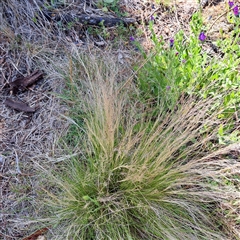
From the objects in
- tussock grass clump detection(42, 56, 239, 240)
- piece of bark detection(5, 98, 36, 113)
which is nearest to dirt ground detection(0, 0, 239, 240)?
piece of bark detection(5, 98, 36, 113)

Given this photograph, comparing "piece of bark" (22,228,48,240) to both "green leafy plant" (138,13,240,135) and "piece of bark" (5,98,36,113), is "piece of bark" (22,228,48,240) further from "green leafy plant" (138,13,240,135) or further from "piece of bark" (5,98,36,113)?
"green leafy plant" (138,13,240,135)

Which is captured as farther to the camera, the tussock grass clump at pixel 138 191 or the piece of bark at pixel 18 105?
the piece of bark at pixel 18 105

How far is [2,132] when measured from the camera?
2.02 meters

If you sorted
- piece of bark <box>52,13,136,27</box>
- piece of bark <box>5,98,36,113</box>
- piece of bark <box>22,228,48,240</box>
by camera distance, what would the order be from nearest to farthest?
piece of bark <box>22,228,48,240</box> → piece of bark <box>5,98,36,113</box> → piece of bark <box>52,13,136,27</box>

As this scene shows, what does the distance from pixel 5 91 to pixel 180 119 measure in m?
1.32

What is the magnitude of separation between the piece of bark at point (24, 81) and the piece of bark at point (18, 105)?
12cm

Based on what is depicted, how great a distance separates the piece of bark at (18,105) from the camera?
210cm

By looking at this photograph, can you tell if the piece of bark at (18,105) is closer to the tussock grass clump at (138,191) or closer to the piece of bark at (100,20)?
the tussock grass clump at (138,191)

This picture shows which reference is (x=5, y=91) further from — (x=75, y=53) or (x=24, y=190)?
(x=24, y=190)

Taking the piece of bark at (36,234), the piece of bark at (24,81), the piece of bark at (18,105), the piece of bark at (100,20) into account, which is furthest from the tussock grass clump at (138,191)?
the piece of bark at (100,20)

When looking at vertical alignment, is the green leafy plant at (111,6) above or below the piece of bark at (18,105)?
above

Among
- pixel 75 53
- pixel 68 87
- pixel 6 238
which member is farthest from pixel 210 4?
pixel 6 238

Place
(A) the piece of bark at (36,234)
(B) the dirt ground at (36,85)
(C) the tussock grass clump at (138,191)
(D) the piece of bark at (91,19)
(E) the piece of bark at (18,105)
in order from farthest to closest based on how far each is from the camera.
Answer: (D) the piece of bark at (91,19)
(E) the piece of bark at (18,105)
(B) the dirt ground at (36,85)
(A) the piece of bark at (36,234)
(C) the tussock grass clump at (138,191)

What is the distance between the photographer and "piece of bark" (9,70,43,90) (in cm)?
218
